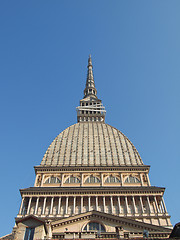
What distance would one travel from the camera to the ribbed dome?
57.1m

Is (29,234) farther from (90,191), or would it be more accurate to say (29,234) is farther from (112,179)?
(112,179)

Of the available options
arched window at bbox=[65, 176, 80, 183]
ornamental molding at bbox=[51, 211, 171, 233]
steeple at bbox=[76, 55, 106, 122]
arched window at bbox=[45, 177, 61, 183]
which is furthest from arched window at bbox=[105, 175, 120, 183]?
steeple at bbox=[76, 55, 106, 122]

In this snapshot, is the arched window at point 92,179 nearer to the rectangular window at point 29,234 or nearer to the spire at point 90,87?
the rectangular window at point 29,234

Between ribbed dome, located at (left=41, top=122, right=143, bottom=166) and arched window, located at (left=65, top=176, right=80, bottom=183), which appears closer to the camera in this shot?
arched window, located at (left=65, top=176, right=80, bottom=183)

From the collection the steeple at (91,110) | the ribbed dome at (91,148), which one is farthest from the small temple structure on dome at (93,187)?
the steeple at (91,110)

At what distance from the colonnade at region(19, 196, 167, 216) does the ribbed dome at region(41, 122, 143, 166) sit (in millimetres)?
9992

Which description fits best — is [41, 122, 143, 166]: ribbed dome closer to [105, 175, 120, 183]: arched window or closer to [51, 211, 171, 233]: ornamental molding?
[105, 175, 120, 183]: arched window

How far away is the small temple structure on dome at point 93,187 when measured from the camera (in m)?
34.4

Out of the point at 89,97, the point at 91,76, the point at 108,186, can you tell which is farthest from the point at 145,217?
the point at 91,76

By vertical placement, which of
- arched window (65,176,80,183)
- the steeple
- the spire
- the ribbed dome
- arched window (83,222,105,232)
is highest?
the spire

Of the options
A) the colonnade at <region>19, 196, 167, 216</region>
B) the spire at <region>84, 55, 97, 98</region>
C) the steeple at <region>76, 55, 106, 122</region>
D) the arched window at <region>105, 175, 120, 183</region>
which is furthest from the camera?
the spire at <region>84, 55, 97, 98</region>

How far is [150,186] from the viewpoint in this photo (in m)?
50.2

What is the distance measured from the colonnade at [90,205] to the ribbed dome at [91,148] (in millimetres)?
9992

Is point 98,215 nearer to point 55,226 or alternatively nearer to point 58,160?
point 55,226
